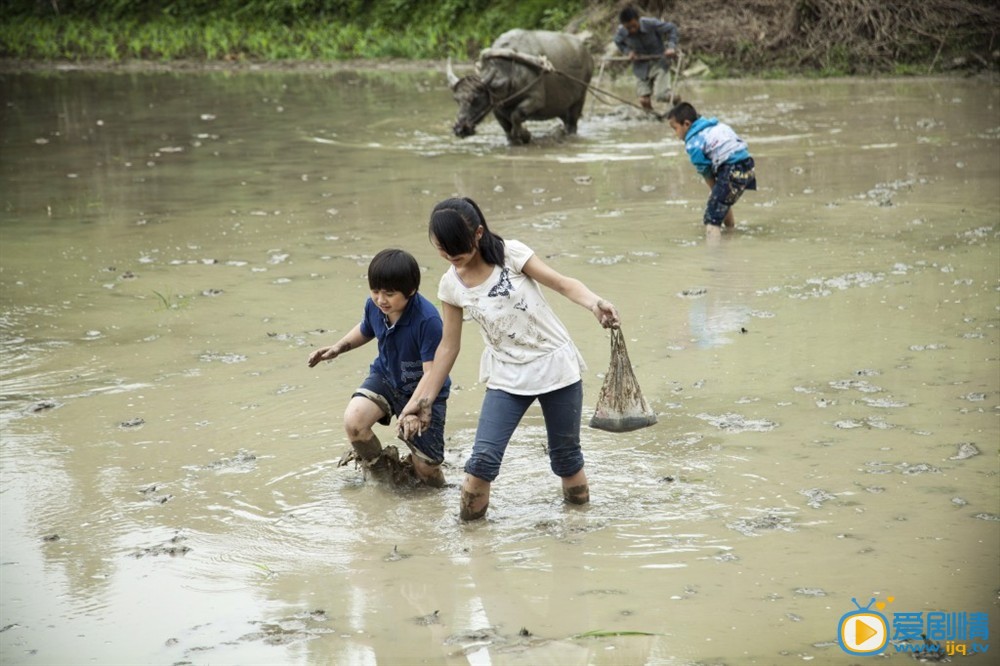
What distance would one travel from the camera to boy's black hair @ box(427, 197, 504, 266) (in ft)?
13.3

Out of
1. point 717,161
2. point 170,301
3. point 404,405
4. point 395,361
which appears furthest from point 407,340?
point 717,161

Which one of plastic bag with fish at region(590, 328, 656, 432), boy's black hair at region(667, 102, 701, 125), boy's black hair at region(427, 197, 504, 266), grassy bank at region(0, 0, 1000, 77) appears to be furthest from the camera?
grassy bank at region(0, 0, 1000, 77)

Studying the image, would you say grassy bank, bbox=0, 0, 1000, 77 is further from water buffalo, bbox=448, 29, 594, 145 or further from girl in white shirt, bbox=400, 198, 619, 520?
girl in white shirt, bbox=400, 198, 619, 520

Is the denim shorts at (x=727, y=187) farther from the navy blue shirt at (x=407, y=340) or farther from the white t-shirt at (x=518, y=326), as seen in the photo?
the white t-shirt at (x=518, y=326)

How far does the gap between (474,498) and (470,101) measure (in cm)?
975

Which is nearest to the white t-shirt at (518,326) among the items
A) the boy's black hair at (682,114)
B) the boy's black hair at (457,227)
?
the boy's black hair at (457,227)

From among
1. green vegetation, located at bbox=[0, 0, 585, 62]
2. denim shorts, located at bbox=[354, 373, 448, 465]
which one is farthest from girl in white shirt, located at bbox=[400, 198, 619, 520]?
green vegetation, located at bbox=[0, 0, 585, 62]

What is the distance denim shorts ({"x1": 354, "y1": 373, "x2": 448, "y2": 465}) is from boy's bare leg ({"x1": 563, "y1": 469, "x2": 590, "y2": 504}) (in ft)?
1.76

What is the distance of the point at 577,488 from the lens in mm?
4527

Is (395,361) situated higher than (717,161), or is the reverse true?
(717,161)

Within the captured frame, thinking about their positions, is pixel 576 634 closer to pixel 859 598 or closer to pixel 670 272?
pixel 859 598

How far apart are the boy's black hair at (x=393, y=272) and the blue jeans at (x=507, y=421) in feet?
1.70

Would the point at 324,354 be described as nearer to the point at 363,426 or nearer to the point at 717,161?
the point at 363,426

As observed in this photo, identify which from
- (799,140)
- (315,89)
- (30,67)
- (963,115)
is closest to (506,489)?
(799,140)
